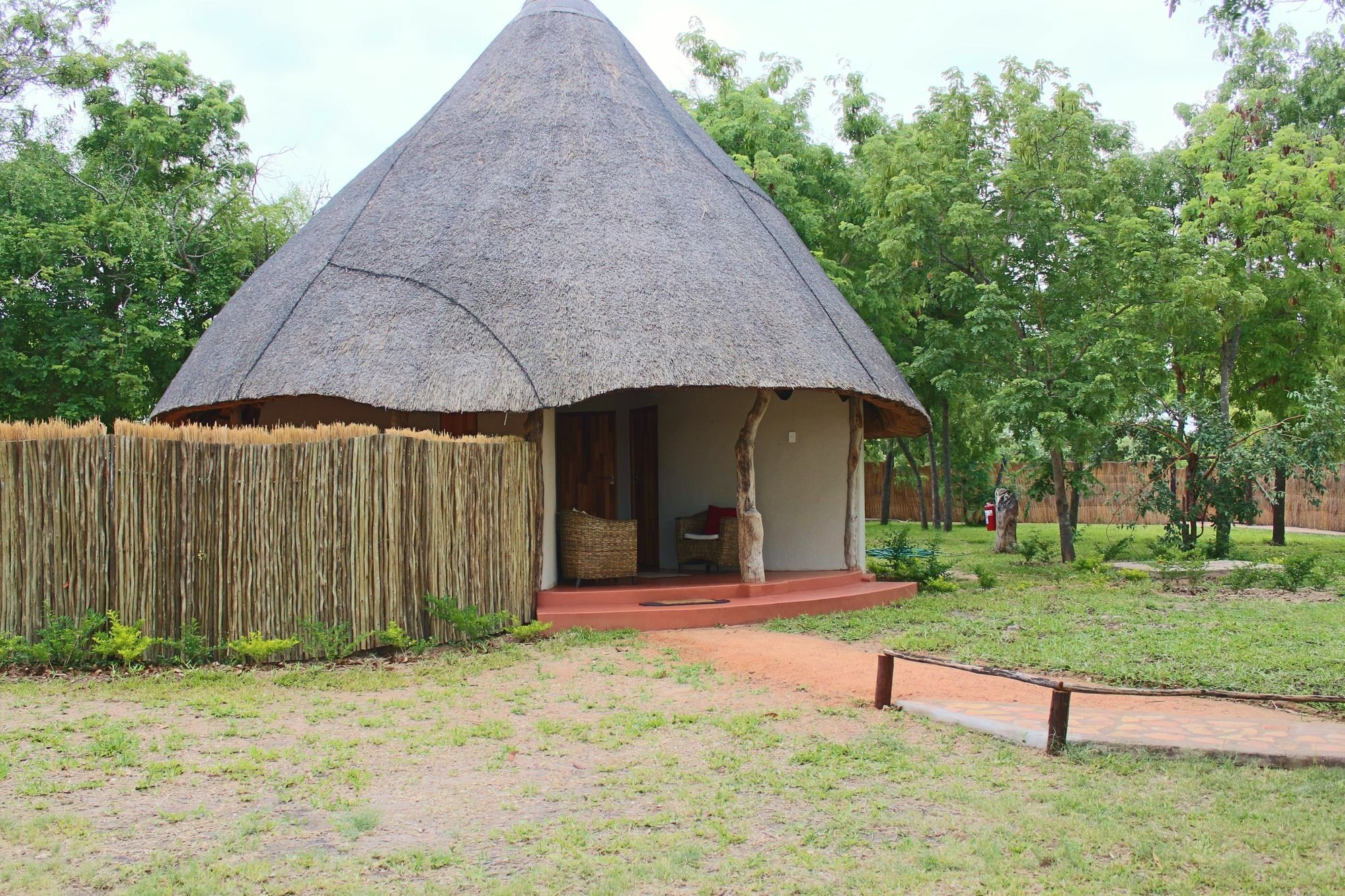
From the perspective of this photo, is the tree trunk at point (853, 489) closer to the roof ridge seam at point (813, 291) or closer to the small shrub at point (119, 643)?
the roof ridge seam at point (813, 291)

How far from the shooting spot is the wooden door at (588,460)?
1329cm

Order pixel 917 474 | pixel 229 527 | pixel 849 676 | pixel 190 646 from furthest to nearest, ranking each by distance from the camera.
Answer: pixel 917 474
pixel 229 527
pixel 190 646
pixel 849 676

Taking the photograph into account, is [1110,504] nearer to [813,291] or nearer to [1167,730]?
[813,291]

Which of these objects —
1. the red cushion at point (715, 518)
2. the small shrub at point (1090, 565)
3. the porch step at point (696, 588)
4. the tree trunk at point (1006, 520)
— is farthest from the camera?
the tree trunk at point (1006, 520)

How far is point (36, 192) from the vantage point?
17062 millimetres

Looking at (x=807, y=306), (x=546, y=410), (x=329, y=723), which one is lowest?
(x=329, y=723)

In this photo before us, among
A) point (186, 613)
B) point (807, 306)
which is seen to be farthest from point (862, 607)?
point (186, 613)

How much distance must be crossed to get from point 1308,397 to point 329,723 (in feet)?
45.0

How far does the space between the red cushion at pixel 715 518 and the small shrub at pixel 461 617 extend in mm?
4068

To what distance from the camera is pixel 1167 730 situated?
565 cm

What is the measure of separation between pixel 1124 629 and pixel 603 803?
634cm

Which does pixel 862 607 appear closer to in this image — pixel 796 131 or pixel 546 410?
pixel 546 410

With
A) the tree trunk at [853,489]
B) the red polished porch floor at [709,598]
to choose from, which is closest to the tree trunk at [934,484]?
the tree trunk at [853,489]

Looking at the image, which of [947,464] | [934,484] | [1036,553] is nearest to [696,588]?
[1036,553]
